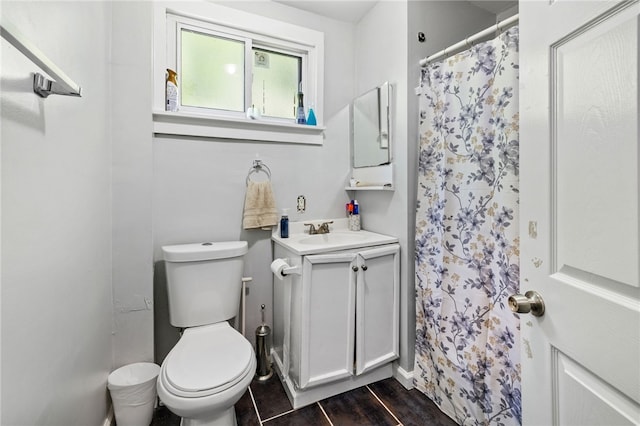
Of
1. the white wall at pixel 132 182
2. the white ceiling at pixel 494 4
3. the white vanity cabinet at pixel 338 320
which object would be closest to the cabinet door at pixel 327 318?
the white vanity cabinet at pixel 338 320

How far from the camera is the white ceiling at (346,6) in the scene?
186 centimetres

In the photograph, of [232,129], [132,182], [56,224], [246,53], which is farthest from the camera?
[246,53]

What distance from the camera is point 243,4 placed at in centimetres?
184

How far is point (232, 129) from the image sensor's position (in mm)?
1796

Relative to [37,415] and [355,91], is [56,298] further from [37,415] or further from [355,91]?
[355,91]

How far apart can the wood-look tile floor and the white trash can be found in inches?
5.0

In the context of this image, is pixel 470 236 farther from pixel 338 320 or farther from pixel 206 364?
pixel 206 364

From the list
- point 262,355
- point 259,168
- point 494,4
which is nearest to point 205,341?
point 262,355

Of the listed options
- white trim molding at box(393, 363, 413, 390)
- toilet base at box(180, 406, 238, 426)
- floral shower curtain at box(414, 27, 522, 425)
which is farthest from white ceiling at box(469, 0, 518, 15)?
toilet base at box(180, 406, 238, 426)

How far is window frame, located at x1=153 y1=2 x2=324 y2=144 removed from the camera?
1.64m

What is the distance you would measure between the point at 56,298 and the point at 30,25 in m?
0.76

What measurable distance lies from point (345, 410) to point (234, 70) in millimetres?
2202

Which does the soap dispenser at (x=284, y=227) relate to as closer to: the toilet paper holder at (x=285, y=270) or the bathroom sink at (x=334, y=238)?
the bathroom sink at (x=334, y=238)

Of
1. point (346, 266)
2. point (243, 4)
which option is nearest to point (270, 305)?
point (346, 266)
